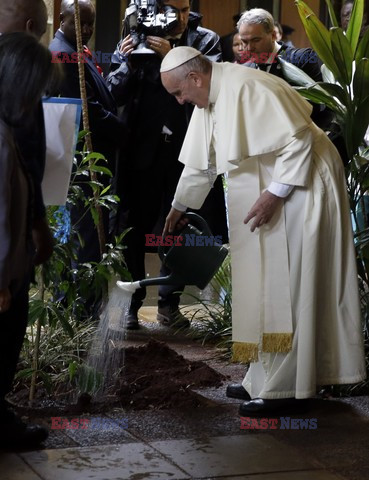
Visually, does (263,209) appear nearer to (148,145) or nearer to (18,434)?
(18,434)

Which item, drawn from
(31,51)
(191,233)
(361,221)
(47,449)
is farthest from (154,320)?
(31,51)

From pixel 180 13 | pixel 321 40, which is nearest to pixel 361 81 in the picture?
pixel 321 40

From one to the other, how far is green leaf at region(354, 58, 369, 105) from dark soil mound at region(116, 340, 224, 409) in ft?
5.19

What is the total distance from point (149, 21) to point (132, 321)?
1.91 m

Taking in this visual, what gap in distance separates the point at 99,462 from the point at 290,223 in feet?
4.55

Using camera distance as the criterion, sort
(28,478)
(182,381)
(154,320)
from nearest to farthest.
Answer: (28,478), (182,381), (154,320)

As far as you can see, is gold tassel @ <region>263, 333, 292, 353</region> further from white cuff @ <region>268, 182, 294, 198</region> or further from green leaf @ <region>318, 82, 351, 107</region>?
green leaf @ <region>318, 82, 351, 107</region>

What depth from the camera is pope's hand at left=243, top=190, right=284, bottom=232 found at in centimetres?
430

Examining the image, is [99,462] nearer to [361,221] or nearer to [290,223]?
[290,223]

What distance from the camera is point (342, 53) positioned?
4996 millimetres

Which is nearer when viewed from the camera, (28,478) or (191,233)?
(28,478)

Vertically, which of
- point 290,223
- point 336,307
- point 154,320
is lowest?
point 154,320

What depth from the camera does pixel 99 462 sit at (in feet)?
12.0

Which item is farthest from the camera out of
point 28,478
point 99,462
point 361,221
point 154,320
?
point 154,320
